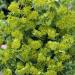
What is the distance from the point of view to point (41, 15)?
233cm

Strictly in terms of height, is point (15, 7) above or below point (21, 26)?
above

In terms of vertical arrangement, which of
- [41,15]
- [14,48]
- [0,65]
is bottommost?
[0,65]

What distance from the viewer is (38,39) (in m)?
2.35

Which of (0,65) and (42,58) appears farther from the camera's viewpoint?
(0,65)

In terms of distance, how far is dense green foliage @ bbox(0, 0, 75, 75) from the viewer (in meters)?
2.22

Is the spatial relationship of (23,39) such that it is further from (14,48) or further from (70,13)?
(70,13)

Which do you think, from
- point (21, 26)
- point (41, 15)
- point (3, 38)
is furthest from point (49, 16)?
point (3, 38)

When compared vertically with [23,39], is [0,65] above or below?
below

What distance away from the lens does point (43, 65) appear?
7.45 ft

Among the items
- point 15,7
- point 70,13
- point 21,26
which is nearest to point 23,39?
point 21,26

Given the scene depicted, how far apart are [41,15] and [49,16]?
7 cm

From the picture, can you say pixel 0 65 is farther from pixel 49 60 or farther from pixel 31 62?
pixel 49 60

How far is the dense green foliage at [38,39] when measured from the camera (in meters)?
2.22

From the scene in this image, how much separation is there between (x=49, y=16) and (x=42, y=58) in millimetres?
311
